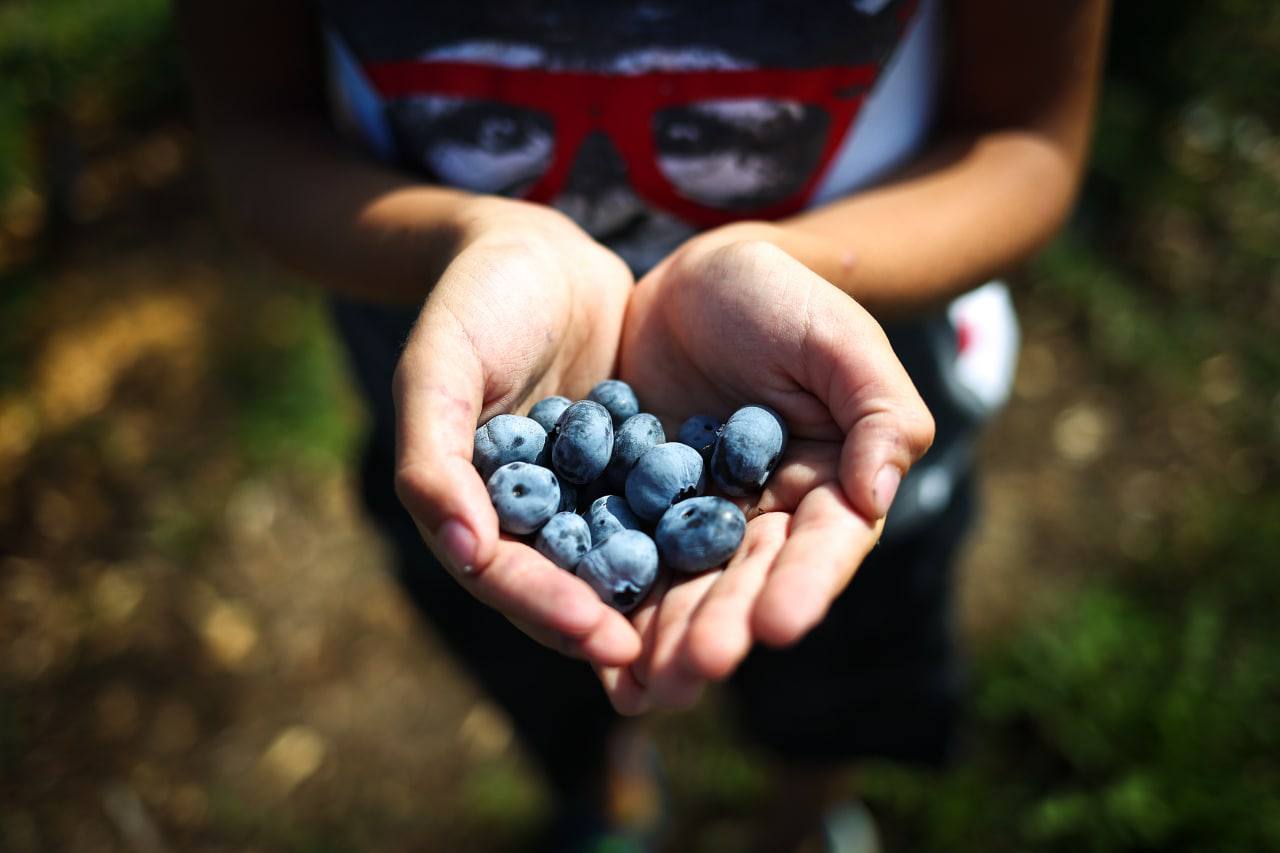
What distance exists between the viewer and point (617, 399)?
1.25 metres

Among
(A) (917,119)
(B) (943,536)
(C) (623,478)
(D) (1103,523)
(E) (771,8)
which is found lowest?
(D) (1103,523)

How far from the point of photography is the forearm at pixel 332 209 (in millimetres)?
1335

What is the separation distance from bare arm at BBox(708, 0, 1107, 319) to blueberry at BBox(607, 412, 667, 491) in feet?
0.84

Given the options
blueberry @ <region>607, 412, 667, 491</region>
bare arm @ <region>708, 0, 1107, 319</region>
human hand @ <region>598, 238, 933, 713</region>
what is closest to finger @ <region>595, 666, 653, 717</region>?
human hand @ <region>598, 238, 933, 713</region>

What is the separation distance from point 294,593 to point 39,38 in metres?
2.42

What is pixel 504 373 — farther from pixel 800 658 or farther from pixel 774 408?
pixel 800 658

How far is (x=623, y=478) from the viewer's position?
1278 mm

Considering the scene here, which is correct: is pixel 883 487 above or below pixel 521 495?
above

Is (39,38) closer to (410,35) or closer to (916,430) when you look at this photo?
(410,35)

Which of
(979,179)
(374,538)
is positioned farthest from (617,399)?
(374,538)

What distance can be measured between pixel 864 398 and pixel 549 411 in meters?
0.42

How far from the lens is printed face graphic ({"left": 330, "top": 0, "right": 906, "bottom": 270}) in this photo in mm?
1229

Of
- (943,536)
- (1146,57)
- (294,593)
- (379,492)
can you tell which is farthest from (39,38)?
(1146,57)

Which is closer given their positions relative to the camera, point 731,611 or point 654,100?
point 731,611
